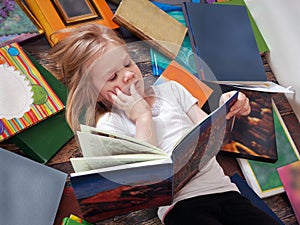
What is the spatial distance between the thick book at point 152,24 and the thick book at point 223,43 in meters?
0.05

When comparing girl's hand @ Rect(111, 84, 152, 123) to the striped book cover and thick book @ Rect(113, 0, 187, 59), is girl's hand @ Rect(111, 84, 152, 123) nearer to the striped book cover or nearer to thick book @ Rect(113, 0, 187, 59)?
the striped book cover

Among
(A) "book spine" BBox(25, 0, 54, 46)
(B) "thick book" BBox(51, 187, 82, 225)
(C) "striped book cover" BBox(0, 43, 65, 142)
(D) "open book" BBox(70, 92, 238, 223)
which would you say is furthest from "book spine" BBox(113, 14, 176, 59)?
(B) "thick book" BBox(51, 187, 82, 225)

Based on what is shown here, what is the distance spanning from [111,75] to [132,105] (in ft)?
0.28

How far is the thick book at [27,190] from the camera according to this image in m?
1.01

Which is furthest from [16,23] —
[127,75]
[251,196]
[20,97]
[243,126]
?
[251,196]

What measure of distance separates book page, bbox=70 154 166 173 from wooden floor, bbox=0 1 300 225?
0.28 m

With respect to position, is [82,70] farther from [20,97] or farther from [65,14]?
[65,14]

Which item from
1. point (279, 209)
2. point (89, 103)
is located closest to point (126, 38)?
point (89, 103)

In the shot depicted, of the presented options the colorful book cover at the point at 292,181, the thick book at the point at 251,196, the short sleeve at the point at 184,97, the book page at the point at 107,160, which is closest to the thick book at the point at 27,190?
the book page at the point at 107,160

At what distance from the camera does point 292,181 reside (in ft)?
3.92

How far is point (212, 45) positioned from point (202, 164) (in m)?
0.48

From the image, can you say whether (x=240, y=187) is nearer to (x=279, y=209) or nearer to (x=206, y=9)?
(x=279, y=209)

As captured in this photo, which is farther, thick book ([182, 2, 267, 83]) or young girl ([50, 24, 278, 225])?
thick book ([182, 2, 267, 83])

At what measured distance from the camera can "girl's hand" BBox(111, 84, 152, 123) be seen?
3.18ft
